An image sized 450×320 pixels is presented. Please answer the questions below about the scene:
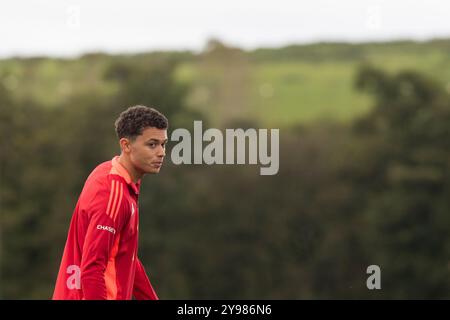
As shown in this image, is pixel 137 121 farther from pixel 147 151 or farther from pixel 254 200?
pixel 254 200

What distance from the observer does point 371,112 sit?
77.4 m

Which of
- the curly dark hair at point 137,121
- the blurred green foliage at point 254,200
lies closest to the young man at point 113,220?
the curly dark hair at point 137,121

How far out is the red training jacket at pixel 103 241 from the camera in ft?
27.0

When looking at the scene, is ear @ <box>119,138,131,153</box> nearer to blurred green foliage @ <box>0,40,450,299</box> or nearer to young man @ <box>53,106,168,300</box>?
young man @ <box>53,106,168,300</box>

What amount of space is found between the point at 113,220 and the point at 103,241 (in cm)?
19

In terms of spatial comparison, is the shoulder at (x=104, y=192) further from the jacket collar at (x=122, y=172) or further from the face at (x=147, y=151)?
the face at (x=147, y=151)

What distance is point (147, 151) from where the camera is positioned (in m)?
8.77

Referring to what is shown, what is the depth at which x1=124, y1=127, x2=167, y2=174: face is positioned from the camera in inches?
345

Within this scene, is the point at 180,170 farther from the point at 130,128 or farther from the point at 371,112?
the point at 130,128

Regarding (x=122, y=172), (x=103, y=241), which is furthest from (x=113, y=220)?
(x=122, y=172)

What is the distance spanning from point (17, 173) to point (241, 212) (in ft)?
51.7

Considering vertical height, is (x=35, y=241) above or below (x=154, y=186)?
below

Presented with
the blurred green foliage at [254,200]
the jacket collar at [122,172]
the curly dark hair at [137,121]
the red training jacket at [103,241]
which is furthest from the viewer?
the blurred green foliage at [254,200]
